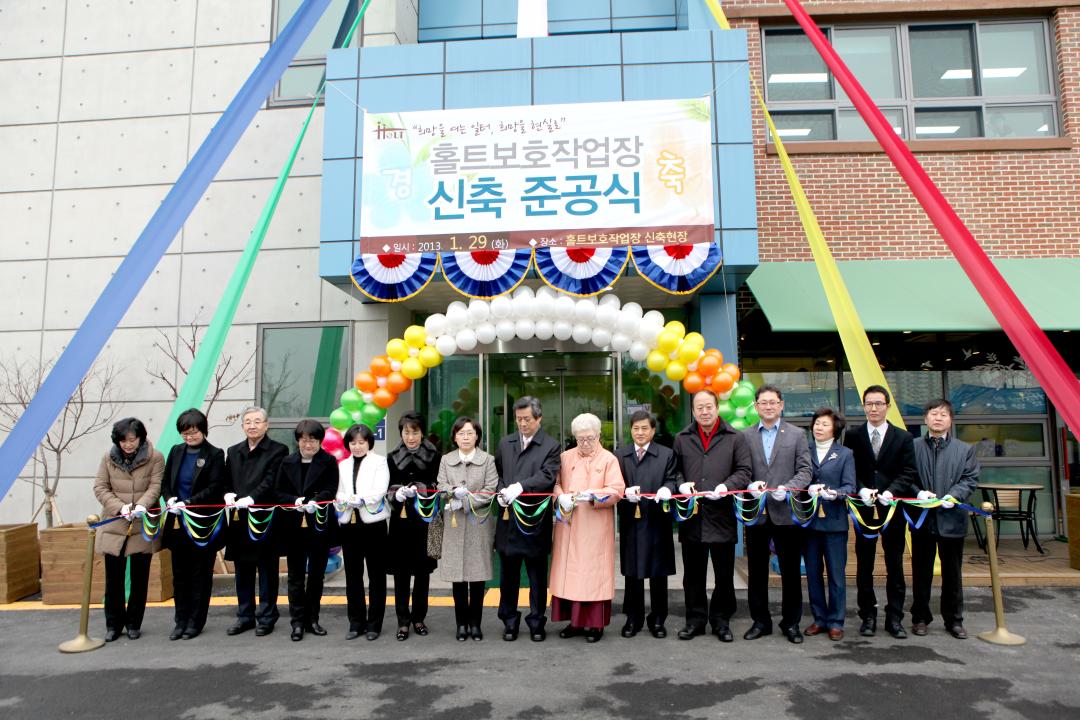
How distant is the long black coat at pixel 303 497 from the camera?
553cm

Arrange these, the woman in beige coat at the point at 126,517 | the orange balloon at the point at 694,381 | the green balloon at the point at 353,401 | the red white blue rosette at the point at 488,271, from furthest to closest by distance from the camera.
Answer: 1. the red white blue rosette at the point at 488,271
2. the green balloon at the point at 353,401
3. the orange balloon at the point at 694,381
4. the woman in beige coat at the point at 126,517

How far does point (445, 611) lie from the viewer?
6285 millimetres

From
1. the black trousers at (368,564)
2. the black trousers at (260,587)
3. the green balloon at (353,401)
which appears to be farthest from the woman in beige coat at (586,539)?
the green balloon at (353,401)

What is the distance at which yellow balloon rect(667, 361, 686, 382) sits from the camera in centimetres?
753

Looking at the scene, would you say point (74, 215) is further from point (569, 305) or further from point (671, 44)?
point (671, 44)

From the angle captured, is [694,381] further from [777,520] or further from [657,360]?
[777,520]

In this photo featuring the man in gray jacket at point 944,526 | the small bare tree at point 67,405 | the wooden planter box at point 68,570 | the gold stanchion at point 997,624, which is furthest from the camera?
the small bare tree at point 67,405

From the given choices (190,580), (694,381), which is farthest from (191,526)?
(694,381)

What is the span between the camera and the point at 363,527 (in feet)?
17.7

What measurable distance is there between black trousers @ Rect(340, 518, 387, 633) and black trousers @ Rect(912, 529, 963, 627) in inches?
156

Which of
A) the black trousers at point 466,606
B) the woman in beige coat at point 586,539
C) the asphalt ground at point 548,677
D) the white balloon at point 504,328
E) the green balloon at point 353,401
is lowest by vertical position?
the asphalt ground at point 548,677

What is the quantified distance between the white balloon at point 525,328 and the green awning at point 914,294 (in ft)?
8.71

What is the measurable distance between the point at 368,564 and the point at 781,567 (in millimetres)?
3072

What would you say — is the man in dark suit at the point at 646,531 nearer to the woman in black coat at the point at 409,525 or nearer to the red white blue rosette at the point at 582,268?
the woman in black coat at the point at 409,525
